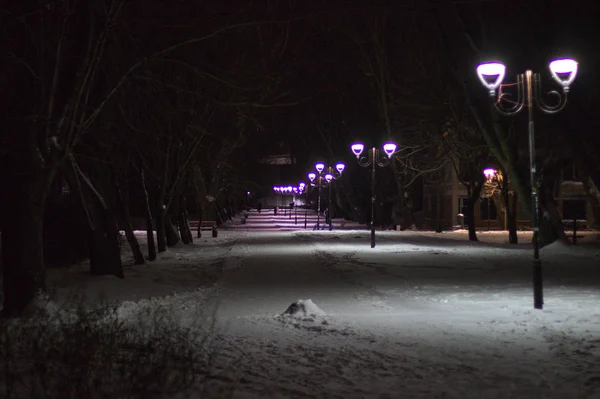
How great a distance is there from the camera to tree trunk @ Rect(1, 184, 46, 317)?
11.5 metres

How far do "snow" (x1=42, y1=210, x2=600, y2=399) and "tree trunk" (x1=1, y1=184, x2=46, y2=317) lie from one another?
5.84ft

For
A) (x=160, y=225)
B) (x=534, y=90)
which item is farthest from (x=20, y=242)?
(x=160, y=225)

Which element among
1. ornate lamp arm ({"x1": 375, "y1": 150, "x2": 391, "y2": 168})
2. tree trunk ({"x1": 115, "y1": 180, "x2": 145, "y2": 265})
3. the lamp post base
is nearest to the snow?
the lamp post base

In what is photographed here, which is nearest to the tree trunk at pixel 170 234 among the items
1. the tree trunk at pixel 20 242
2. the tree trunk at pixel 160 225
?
the tree trunk at pixel 160 225

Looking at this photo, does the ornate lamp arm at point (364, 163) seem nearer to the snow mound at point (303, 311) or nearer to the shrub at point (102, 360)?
the snow mound at point (303, 311)

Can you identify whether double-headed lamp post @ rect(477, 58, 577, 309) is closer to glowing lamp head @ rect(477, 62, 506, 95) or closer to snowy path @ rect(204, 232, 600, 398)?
glowing lamp head @ rect(477, 62, 506, 95)

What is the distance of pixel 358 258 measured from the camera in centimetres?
2611

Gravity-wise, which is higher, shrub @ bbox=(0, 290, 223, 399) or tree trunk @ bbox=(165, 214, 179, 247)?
tree trunk @ bbox=(165, 214, 179, 247)

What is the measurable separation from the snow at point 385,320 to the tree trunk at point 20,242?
1.78 m

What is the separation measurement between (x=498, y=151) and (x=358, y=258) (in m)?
7.66

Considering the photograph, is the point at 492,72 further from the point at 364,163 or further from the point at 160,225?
the point at 364,163

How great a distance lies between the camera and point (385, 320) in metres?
11.9

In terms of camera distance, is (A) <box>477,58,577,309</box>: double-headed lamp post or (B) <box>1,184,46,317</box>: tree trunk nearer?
(B) <box>1,184,46,317</box>: tree trunk

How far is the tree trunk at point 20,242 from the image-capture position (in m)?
11.5
